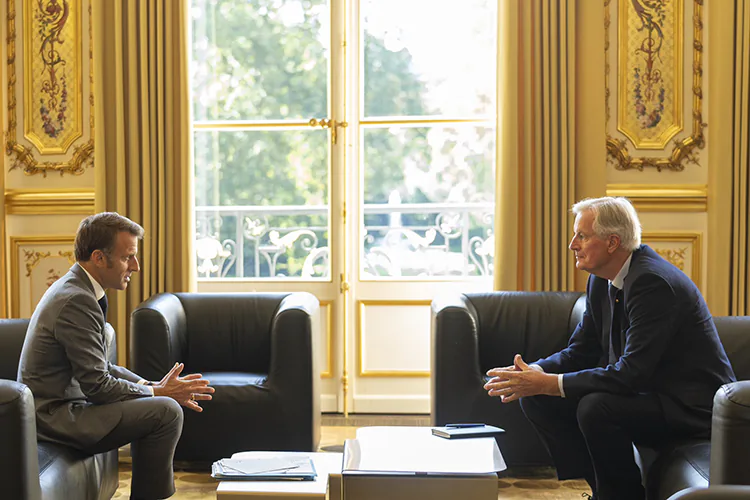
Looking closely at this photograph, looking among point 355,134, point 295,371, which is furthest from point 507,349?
point 355,134

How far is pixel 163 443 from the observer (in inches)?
105

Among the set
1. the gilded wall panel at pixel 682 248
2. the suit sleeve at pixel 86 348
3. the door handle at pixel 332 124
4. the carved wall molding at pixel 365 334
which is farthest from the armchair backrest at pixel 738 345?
the door handle at pixel 332 124

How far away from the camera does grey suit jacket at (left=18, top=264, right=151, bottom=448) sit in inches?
100

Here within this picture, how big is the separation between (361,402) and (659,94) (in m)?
2.35

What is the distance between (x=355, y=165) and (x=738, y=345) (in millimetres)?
2353

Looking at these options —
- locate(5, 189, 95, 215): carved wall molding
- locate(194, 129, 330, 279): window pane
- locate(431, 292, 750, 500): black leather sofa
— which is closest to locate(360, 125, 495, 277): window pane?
locate(194, 129, 330, 279): window pane

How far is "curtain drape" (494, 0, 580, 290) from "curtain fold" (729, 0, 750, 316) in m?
0.83

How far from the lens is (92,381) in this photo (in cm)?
254

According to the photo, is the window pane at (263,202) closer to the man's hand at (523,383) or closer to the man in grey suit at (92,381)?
the man in grey suit at (92,381)

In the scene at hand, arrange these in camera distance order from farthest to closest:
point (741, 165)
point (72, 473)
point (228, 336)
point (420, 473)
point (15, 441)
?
point (741, 165) < point (228, 336) < point (72, 473) < point (420, 473) < point (15, 441)

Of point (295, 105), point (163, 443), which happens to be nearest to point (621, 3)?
point (295, 105)

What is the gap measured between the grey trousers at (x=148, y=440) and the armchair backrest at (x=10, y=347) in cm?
61

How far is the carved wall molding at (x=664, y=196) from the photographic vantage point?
4355 mm

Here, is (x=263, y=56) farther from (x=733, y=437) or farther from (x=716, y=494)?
(x=716, y=494)
